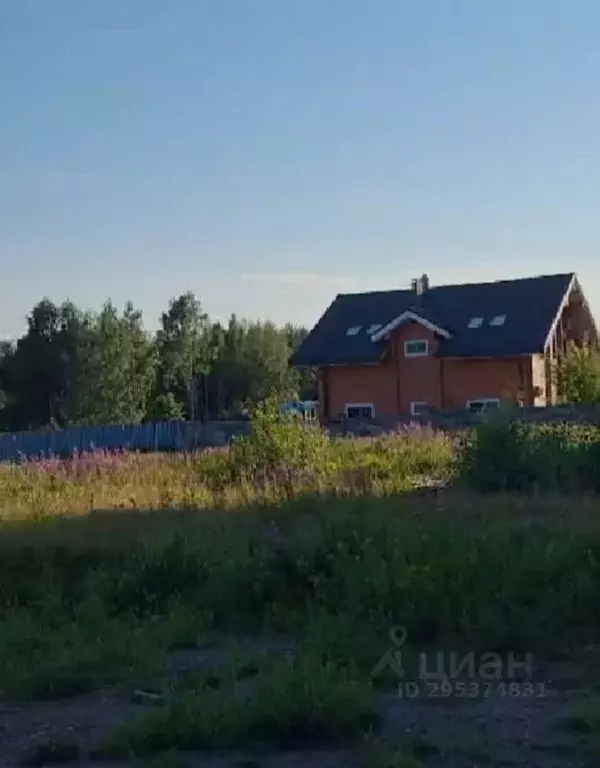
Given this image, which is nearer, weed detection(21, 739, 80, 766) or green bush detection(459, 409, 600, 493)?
weed detection(21, 739, 80, 766)

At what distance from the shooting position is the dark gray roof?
3566 cm

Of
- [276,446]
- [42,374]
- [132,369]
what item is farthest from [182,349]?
[276,446]

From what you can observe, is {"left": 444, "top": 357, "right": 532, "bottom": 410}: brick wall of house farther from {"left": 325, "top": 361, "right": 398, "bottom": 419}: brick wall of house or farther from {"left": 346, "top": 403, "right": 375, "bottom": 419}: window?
{"left": 346, "top": 403, "right": 375, "bottom": 419}: window

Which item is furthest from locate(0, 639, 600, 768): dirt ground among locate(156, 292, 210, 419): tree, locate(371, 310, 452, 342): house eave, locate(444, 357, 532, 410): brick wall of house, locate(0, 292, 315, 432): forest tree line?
locate(156, 292, 210, 419): tree

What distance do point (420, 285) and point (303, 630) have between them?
1317 inches

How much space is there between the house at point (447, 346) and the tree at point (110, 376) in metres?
16.5

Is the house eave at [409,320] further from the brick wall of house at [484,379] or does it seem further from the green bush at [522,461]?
the green bush at [522,461]

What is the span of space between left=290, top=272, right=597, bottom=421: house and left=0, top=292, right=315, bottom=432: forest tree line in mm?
9742

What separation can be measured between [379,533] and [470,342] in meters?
29.1

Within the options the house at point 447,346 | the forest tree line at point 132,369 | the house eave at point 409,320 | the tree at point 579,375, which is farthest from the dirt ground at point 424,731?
the forest tree line at point 132,369

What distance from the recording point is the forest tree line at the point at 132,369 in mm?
53625

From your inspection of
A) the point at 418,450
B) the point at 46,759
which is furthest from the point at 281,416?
the point at 46,759

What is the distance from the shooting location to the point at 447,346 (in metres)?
36.6

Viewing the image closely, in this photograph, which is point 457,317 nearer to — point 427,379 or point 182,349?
point 427,379
